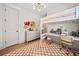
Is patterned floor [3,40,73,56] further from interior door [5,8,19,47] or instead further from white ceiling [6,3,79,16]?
white ceiling [6,3,79,16]

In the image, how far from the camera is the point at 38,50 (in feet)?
6.95

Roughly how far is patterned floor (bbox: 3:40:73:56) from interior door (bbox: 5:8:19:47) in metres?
0.22

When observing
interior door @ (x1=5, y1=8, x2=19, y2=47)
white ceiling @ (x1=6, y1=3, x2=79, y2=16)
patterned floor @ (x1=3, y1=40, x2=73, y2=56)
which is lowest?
patterned floor @ (x1=3, y1=40, x2=73, y2=56)

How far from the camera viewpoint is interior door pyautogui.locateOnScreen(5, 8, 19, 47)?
2112 mm

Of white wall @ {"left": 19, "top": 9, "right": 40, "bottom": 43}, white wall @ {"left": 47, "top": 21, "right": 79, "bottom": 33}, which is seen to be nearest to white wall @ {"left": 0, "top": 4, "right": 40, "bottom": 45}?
white wall @ {"left": 19, "top": 9, "right": 40, "bottom": 43}

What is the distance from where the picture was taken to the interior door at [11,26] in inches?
83.1

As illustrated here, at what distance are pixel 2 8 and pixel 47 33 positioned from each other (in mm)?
1099

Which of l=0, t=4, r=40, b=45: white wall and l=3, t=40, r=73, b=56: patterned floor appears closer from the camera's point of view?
l=3, t=40, r=73, b=56: patterned floor

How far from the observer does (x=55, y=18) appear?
2154 millimetres

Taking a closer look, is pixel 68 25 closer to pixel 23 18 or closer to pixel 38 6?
pixel 38 6

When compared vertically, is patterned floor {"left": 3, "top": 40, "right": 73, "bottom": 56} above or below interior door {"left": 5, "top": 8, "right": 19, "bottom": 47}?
below

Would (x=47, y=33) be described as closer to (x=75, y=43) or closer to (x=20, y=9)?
(x=75, y=43)

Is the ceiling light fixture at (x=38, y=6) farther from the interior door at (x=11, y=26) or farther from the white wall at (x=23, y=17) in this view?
the interior door at (x=11, y=26)

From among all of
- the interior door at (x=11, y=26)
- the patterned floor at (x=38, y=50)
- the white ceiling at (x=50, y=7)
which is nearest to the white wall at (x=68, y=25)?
the white ceiling at (x=50, y=7)
